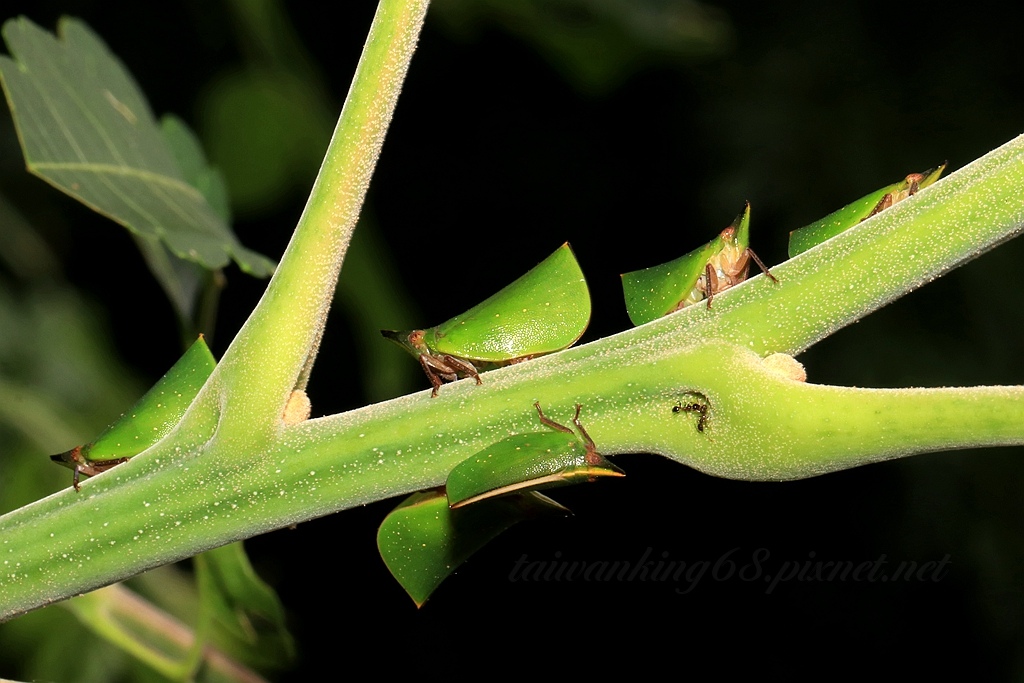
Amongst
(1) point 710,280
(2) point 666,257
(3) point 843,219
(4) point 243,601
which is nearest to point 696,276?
(1) point 710,280

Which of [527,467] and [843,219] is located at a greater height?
[843,219]

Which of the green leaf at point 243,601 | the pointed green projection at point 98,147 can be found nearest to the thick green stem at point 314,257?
the green leaf at point 243,601

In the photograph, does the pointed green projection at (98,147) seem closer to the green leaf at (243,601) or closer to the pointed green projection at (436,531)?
the green leaf at (243,601)

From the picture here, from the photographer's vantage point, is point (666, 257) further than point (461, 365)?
Yes

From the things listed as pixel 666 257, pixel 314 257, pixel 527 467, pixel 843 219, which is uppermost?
pixel 666 257

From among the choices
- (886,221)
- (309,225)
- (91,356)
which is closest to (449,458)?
(309,225)

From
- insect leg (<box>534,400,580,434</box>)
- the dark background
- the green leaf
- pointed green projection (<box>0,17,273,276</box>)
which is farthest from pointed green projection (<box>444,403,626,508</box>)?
the dark background

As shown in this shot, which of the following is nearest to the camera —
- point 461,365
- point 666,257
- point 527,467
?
point 527,467

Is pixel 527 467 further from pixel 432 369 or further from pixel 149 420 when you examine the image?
pixel 149 420
